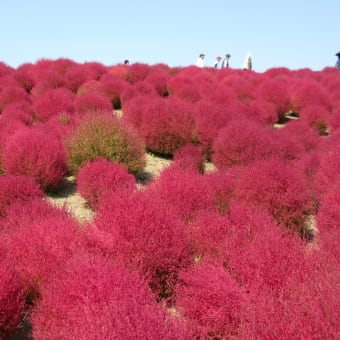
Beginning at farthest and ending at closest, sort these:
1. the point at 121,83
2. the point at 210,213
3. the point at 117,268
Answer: the point at 121,83, the point at 210,213, the point at 117,268

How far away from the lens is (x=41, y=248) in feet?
14.6

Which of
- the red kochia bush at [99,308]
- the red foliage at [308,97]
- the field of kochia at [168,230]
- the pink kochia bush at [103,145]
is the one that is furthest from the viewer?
the red foliage at [308,97]

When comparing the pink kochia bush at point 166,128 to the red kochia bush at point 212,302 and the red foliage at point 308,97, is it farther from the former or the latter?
the red foliage at point 308,97

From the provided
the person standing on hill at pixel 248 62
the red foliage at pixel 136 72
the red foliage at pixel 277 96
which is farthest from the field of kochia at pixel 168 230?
the person standing on hill at pixel 248 62

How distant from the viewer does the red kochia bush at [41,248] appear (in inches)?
167

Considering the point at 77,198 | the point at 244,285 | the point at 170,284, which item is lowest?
the point at 77,198

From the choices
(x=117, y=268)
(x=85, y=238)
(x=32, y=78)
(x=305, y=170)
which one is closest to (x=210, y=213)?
(x=85, y=238)

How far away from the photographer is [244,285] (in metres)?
4.05

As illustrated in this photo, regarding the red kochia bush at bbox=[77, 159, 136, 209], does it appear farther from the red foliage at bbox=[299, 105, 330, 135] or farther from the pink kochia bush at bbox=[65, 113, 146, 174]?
the red foliage at bbox=[299, 105, 330, 135]

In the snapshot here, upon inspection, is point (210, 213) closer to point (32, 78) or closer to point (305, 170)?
point (305, 170)

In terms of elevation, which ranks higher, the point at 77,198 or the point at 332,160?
the point at 332,160

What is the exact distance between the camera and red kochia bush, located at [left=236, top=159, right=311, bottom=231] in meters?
6.18

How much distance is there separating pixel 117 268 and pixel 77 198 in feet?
12.3

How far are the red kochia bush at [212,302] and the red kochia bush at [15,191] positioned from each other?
2.90 meters
